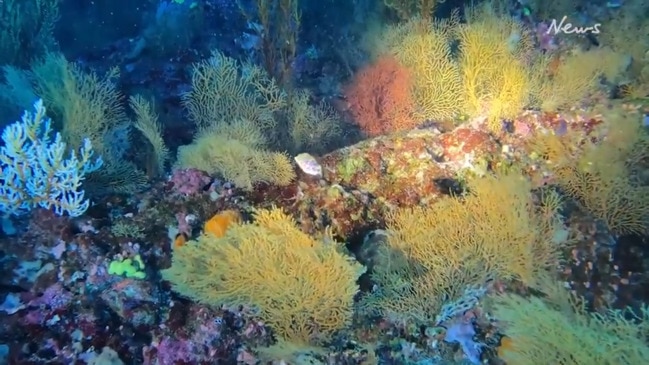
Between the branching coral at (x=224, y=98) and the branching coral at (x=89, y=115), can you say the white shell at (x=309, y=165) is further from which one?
the branching coral at (x=89, y=115)

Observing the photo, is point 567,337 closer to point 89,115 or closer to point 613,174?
point 613,174

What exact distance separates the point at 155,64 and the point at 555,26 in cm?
615

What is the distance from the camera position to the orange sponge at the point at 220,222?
11.5 ft

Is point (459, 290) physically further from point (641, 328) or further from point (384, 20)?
point (384, 20)

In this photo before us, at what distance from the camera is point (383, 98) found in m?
5.64

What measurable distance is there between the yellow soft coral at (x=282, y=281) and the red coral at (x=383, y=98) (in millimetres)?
2798

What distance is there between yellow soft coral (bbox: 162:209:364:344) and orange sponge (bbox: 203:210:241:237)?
0.36 metres

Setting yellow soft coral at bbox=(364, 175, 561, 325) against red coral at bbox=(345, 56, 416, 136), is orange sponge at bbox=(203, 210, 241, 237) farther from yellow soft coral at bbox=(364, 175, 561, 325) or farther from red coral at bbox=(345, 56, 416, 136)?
red coral at bbox=(345, 56, 416, 136)

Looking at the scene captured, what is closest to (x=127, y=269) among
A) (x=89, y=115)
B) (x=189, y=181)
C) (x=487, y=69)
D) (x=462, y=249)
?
(x=189, y=181)

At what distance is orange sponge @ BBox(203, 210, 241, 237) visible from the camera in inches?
138

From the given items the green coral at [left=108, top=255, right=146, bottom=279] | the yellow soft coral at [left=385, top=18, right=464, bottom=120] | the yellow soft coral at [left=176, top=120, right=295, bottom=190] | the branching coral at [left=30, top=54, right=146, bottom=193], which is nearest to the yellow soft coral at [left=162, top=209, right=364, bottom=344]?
the green coral at [left=108, top=255, right=146, bottom=279]

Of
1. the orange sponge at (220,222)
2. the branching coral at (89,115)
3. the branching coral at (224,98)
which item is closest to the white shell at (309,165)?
the orange sponge at (220,222)

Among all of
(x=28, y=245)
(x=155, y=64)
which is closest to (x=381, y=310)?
(x=28, y=245)

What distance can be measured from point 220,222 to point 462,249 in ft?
6.33
